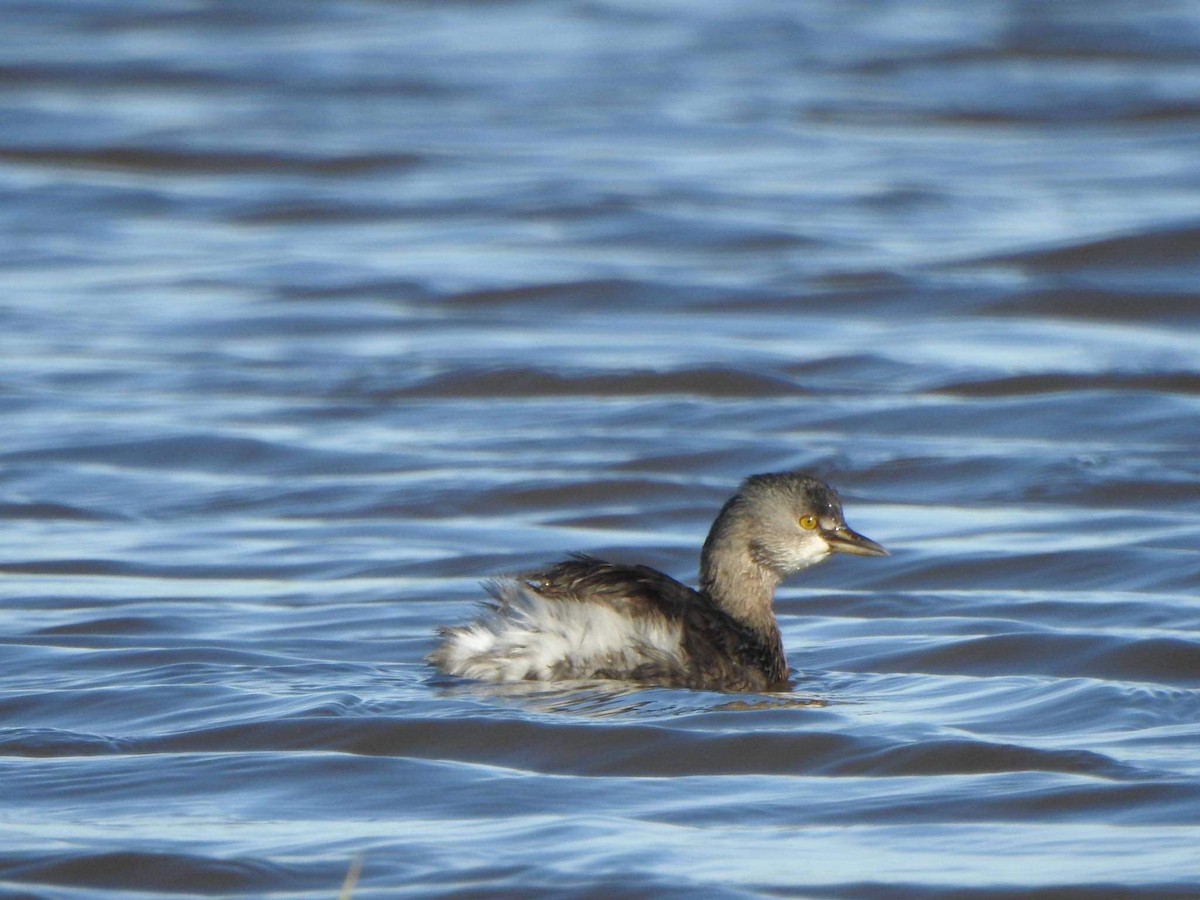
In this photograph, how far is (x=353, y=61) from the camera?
2123 cm

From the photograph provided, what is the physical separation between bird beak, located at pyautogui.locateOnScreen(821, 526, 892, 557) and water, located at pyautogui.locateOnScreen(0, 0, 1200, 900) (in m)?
0.26

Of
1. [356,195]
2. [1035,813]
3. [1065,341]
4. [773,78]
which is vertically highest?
[773,78]

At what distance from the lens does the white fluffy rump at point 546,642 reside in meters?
6.18

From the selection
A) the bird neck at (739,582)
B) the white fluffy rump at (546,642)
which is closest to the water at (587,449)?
the white fluffy rump at (546,642)

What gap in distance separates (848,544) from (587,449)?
2654 mm

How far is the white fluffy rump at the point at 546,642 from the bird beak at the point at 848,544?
90 cm

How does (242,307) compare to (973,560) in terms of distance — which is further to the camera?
(242,307)

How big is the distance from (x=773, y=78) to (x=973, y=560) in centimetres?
1327

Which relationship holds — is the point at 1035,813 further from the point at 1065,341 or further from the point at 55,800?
the point at 1065,341

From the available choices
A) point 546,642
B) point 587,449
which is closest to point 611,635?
point 546,642

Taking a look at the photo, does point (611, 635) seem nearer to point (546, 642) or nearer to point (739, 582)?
point (546, 642)

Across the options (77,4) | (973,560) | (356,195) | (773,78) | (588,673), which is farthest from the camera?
(77,4)

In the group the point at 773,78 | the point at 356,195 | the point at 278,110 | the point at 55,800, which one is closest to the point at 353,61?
the point at 278,110

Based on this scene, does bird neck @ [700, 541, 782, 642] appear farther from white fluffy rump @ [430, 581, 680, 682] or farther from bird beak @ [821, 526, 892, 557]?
white fluffy rump @ [430, 581, 680, 682]
